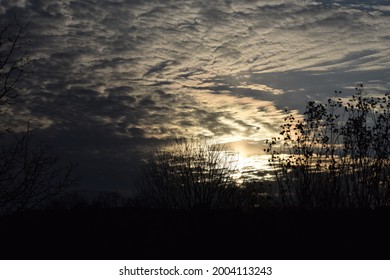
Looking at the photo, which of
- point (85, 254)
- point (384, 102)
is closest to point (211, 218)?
point (85, 254)

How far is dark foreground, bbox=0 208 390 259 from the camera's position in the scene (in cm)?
972

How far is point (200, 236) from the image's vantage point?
35.5 feet

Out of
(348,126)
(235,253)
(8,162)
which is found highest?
(348,126)

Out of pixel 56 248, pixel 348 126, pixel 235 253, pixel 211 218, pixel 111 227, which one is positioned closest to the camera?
pixel 235 253

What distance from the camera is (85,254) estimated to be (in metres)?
9.96

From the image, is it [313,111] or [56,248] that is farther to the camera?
[313,111]

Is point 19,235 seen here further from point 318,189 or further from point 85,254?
point 318,189

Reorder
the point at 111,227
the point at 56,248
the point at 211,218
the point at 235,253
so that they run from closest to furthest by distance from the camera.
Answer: the point at 235,253 → the point at 56,248 → the point at 111,227 → the point at 211,218

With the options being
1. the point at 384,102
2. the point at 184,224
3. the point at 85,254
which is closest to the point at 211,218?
the point at 184,224

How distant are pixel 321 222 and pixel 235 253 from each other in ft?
12.2

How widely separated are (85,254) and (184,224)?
132 inches

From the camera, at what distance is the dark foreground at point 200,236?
9720mm

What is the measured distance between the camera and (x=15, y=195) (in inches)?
352

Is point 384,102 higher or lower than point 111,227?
higher
